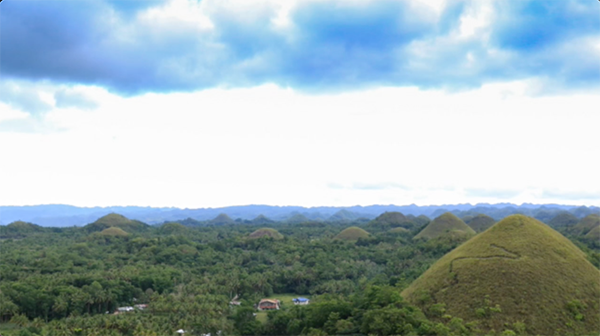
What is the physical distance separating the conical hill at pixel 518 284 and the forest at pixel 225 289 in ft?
2.67

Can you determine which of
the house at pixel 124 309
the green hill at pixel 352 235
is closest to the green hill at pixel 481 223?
the green hill at pixel 352 235

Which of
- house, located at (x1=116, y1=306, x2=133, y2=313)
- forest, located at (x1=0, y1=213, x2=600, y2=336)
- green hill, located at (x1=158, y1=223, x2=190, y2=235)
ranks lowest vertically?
house, located at (x1=116, y1=306, x2=133, y2=313)

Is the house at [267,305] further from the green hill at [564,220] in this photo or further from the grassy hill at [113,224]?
the green hill at [564,220]

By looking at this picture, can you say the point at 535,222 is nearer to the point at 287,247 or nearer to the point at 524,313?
the point at 524,313

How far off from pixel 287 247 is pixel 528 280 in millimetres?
41877

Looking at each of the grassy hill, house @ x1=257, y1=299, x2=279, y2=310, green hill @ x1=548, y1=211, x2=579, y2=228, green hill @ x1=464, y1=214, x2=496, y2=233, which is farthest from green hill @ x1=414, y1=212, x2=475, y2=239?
the grassy hill

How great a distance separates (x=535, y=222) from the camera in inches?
1443

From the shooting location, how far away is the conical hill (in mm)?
26844

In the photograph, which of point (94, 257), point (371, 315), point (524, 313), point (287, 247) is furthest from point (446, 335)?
point (94, 257)

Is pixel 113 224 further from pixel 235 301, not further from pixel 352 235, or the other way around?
pixel 235 301

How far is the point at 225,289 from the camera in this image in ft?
139

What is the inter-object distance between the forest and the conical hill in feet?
2.67

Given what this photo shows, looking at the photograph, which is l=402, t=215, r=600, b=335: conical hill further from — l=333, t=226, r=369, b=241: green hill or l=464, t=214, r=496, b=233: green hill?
l=464, t=214, r=496, b=233: green hill

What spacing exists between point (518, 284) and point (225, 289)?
25.2 m
